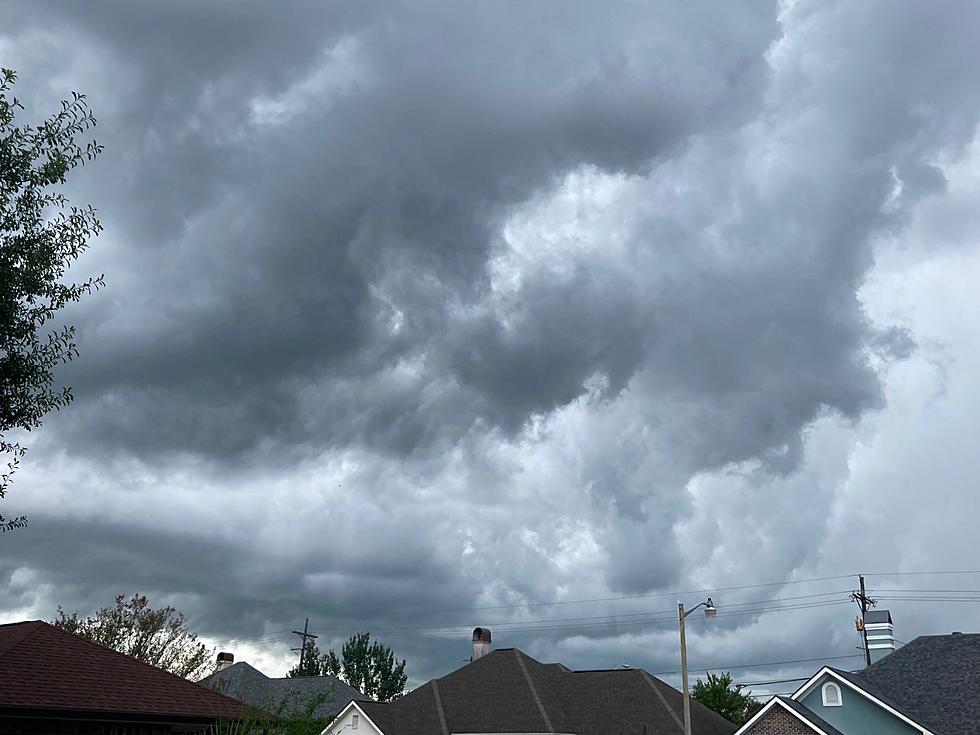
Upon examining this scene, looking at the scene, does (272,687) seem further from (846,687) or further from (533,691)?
(846,687)

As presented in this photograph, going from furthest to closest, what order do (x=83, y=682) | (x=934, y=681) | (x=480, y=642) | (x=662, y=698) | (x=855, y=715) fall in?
(x=480, y=642), (x=662, y=698), (x=934, y=681), (x=855, y=715), (x=83, y=682)

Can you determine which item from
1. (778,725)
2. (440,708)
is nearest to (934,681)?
(778,725)

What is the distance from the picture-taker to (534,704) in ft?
160

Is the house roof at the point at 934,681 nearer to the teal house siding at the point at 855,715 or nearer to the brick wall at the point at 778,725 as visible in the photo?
the teal house siding at the point at 855,715

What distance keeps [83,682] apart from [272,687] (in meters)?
49.8

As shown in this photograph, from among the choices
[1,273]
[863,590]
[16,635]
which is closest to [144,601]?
[16,635]

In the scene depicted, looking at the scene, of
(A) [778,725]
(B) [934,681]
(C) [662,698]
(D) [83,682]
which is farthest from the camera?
(C) [662,698]

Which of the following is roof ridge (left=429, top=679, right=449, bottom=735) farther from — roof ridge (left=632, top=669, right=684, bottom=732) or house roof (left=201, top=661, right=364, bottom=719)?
house roof (left=201, top=661, right=364, bottom=719)

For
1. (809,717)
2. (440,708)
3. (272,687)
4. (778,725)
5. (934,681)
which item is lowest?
(778,725)

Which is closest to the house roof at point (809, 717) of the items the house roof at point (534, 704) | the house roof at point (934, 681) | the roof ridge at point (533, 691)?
the house roof at point (934, 681)

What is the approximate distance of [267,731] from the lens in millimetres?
20812

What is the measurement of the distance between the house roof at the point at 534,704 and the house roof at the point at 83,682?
20370 mm

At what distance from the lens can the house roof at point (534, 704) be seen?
1850 inches

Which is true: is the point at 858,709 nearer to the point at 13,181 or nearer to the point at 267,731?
the point at 267,731
